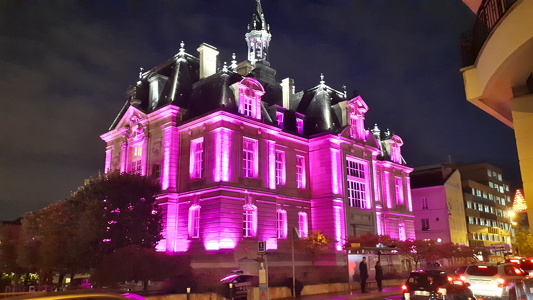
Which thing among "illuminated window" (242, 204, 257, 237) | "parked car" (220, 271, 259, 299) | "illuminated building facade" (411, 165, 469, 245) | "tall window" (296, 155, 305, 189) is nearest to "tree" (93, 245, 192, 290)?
"parked car" (220, 271, 259, 299)

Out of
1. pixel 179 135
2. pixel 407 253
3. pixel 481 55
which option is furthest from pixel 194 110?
pixel 481 55

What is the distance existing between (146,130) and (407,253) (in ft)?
93.8

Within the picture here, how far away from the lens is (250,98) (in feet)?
131

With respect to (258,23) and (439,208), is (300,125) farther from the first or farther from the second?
(439,208)

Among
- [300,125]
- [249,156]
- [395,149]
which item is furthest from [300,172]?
[395,149]

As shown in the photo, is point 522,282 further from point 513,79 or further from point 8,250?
point 8,250

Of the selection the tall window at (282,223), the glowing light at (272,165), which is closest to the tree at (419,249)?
the tall window at (282,223)

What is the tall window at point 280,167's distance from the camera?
4238cm

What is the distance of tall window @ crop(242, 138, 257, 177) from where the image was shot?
38188mm

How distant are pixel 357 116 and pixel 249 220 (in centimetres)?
1935

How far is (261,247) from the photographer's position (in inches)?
770

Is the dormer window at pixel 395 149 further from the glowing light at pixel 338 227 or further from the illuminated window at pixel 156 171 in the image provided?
the illuminated window at pixel 156 171

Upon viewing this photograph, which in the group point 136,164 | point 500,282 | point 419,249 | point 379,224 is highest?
point 136,164

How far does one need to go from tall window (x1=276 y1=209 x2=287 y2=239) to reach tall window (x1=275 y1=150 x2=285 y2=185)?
2957 mm
